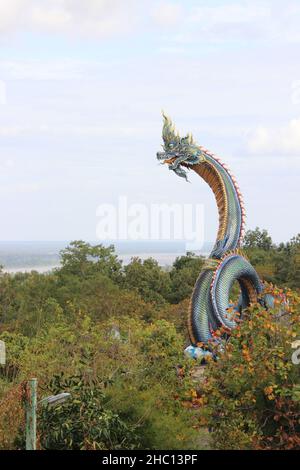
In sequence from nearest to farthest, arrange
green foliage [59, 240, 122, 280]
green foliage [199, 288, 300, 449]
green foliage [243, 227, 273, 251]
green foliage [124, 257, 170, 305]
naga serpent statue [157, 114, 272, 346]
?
1. green foliage [199, 288, 300, 449]
2. naga serpent statue [157, 114, 272, 346]
3. green foliage [124, 257, 170, 305]
4. green foliage [59, 240, 122, 280]
5. green foliage [243, 227, 273, 251]

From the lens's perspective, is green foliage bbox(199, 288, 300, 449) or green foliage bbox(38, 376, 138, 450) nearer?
green foliage bbox(199, 288, 300, 449)

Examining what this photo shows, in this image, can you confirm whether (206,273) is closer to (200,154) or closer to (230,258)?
(230,258)

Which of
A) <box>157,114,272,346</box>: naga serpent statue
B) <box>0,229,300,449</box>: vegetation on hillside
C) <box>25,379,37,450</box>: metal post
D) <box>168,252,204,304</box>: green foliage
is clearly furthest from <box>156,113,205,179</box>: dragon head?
<box>168,252,204,304</box>: green foliage

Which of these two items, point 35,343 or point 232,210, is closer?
point 35,343

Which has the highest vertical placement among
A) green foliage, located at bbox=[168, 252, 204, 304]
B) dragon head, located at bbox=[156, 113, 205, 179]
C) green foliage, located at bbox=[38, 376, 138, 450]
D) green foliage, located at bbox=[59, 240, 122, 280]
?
dragon head, located at bbox=[156, 113, 205, 179]

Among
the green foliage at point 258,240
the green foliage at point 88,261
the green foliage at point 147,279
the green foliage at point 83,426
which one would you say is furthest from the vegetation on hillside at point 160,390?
the green foliage at point 258,240

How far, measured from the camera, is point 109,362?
34.9 ft

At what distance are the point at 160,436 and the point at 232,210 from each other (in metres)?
6.52

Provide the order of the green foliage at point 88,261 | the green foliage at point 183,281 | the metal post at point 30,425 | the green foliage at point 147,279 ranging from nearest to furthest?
1. the metal post at point 30,425
2. the green foliage at point 147,279
3. the green foliage at point 183,281
4. the green foliage at point 88,261

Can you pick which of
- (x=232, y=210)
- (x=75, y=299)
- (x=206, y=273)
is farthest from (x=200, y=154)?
(x=75, y=299)

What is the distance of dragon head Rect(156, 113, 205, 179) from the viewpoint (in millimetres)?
14219

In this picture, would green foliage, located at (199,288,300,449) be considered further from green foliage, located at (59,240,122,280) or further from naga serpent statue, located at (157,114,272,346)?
green foliage, located at (59,240,122,280)

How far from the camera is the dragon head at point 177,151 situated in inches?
560

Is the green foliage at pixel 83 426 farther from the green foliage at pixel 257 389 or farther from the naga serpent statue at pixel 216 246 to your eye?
the naga serpent statue at pixel 216 246
